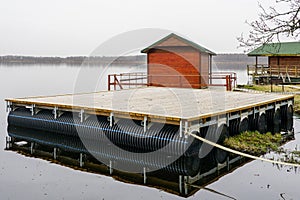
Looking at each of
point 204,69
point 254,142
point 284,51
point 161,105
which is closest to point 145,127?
point 161,105

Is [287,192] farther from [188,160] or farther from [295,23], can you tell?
[295,23]

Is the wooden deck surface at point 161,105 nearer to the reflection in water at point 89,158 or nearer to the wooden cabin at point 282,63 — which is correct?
the reflection in water at point 89,158

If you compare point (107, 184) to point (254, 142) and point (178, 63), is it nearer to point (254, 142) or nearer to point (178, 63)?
point (254, 142)

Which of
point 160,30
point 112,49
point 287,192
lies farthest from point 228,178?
point 160,30

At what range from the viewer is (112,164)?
9602mm

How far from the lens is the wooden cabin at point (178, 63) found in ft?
71.3

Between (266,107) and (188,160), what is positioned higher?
(266,107)

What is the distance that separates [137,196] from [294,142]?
6451mm

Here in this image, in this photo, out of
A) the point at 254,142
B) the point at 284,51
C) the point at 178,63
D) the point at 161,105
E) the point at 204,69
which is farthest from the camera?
the point at 284,51

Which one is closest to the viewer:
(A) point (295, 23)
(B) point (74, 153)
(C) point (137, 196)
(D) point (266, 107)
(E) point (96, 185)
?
(C) point (137, 196)

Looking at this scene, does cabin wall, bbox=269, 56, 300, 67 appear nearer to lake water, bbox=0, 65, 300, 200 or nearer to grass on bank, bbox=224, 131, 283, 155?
grass on bank, bbox=224, 131, 283, 155

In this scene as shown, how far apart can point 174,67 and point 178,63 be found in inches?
12.6

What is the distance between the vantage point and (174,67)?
22.3m

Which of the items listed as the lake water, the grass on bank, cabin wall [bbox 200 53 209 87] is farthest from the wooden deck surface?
cabin wall [bbox 200 53 209 87]
